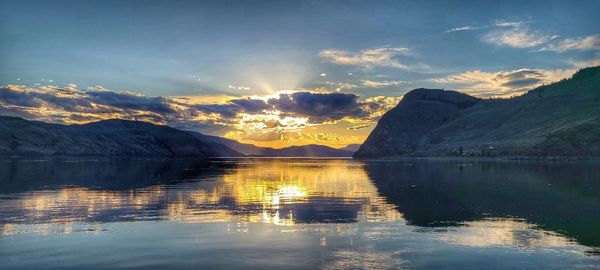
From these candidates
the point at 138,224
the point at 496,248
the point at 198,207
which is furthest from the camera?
the point at 198,207

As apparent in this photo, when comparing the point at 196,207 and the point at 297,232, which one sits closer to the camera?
the point at 297,232

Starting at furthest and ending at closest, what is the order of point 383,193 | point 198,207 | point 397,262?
point 383,193
point 198,207
point 397,262

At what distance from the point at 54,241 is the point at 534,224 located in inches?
1180

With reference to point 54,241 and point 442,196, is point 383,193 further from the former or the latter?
point 54,241

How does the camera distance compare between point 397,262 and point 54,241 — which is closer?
point 397,262

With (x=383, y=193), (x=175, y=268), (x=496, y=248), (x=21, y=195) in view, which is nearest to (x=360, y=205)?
(x=383, y=193)

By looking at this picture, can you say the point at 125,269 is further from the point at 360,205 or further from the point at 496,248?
the point at 360,205

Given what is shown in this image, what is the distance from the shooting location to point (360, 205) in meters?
42.8

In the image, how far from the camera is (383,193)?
2174 inches

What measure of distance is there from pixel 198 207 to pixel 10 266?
21534 mm

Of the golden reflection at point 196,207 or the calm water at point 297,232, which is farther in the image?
the golden reflection at point 196,207

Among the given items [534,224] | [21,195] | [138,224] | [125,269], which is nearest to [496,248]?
[534,224]

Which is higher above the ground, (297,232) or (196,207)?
(196,207)

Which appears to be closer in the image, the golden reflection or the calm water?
the calm water
